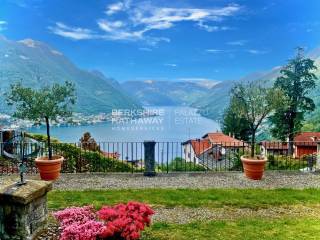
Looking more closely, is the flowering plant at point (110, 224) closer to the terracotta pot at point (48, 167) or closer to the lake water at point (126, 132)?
the terracotta pot at point (48, 167)

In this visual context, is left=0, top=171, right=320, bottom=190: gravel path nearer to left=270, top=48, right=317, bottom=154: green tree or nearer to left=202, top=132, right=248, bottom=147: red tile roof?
left=202, top=132, right=248, bottom=147: red tile roof

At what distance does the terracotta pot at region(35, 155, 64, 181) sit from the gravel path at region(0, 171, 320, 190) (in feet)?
0.93

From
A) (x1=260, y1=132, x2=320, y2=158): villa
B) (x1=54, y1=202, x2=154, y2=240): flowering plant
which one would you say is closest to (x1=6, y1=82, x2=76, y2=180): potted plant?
(x1=54, y1=202, x2=154, y2=240): flowering plant

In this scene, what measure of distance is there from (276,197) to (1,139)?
1118 centimetres

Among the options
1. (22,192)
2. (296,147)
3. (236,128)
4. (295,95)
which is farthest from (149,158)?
(236,128)

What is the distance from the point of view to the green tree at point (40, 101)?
11273 mm

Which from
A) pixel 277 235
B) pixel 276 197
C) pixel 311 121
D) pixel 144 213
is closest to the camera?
pixel 144 213

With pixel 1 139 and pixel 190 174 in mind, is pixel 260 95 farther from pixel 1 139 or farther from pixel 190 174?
pixel 1 139

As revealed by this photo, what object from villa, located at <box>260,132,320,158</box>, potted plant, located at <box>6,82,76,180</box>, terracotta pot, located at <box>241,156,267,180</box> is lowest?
villa, located at <box>260,132,320,158</box>

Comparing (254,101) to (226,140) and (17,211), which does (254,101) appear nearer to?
(17,211)

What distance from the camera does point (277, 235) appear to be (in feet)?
21.4

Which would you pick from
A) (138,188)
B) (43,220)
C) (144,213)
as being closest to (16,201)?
(43,220)

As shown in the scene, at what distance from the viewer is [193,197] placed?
9.07 m

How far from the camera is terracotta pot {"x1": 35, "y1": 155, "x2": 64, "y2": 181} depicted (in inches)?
423
